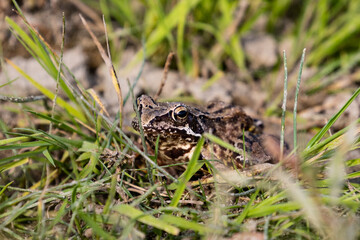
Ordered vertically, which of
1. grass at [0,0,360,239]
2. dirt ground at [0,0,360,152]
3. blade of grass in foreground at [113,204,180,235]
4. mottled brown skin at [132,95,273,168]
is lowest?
blade of grass in foreground at [113,204,180,235]

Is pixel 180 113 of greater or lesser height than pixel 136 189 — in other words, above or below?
above

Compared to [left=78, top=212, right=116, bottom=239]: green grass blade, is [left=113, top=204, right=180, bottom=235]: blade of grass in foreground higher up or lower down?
higher up

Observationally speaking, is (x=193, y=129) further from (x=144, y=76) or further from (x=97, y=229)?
(x=144, y=76)

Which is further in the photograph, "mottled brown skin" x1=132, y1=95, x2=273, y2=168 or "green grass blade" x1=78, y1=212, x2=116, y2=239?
"mottled brown skin" x1=132, y1=95, x2=273, y2=168

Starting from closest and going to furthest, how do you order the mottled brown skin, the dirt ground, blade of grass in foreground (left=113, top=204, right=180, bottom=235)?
1. blade of grass in foreground (left=113, top=204, right=180, bottom=235)
2. the mottled brown skin
3. the dirt ground

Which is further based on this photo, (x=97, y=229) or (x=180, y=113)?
(x=180, y=113)

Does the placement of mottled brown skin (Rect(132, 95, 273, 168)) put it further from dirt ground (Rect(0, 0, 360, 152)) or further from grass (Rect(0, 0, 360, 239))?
dirt ground (Rect(0, 0, 360, 152))

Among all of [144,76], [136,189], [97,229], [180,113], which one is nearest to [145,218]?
[97,229]

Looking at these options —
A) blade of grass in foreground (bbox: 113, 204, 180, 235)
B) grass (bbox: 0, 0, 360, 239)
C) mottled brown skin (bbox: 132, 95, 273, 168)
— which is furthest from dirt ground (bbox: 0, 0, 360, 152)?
blade of grass in foreground (bbox: 113, 204, 180, 235)
